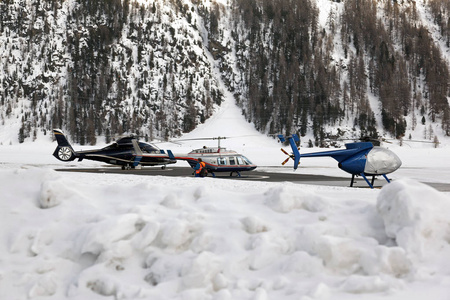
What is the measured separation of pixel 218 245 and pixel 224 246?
0.10 metres

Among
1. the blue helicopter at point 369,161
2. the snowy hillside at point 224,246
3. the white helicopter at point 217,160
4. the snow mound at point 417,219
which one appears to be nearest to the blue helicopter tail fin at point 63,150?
the white helicopter at point 217,160

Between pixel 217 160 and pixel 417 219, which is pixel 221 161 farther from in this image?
pixel 417 219

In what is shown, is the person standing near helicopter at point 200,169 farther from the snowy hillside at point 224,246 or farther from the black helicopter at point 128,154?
the snowy hillside at point 224,246

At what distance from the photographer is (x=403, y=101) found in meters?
128

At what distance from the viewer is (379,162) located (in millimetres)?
18281

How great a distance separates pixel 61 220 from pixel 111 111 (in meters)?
125

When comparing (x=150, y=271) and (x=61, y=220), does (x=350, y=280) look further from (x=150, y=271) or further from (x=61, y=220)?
(x=61, y=220)

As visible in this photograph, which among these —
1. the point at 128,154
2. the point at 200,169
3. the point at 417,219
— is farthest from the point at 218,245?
the point at 128,154

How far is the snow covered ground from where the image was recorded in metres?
5.25

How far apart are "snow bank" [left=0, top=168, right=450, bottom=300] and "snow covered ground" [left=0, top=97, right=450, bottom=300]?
0.02 meters

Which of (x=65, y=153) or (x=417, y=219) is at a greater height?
(x=65, y=153)

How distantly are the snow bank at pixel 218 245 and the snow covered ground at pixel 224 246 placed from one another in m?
0.02

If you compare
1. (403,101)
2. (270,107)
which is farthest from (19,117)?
(403,101)

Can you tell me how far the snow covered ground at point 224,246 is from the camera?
5250mm
